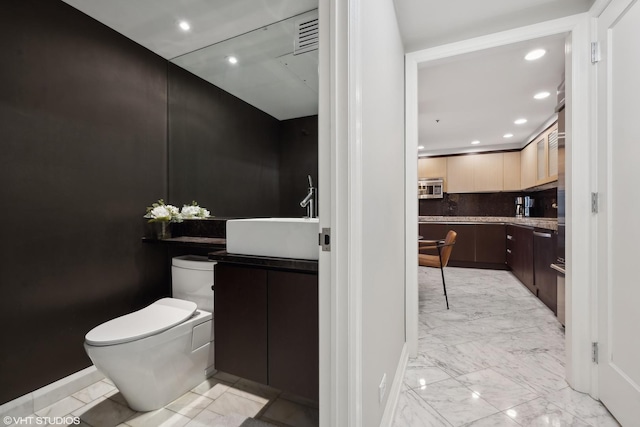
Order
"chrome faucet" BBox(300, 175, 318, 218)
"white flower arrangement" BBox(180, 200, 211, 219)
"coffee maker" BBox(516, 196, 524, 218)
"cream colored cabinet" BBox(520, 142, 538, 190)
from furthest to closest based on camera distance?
"coffee maker" BBox(516, 196, 524, 218), "cream colored cabinet" BBox(520, 142, 538, 190), "white flower arrangement" BBox(180, 200, 211, 219), "chrome faucet" BBox(300, 175, 318, 218)

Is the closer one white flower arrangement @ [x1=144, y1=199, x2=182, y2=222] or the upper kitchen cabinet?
white flower arrangement @ [x1=144, y1=199, x2=182, y2=222]

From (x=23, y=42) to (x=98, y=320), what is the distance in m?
1.67

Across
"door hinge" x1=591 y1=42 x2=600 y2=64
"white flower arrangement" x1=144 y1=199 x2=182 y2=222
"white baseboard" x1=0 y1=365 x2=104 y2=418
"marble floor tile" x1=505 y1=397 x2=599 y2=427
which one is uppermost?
"door hinge" x1=591 y1=42 x2=600 y2=64

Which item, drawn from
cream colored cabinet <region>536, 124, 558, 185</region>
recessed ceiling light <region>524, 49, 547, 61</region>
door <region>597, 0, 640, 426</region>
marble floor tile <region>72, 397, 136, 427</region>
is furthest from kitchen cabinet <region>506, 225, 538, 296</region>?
marble floor tile <region>72, 397, 136, 427</region>

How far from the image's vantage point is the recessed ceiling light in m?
2.23

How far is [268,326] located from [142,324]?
734 mm

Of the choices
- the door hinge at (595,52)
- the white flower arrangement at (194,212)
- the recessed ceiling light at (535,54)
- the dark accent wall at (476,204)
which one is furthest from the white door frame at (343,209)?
the dark accent wall at (476,204)

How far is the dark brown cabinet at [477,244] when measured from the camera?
483 cm

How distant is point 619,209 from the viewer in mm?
1332

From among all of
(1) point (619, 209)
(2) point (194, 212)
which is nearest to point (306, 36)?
(2) point (194, 212)

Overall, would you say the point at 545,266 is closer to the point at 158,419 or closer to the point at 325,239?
the point at 325,239

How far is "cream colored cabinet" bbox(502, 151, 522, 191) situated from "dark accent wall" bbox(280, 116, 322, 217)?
470 cm

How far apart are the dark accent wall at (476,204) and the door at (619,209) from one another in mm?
4241

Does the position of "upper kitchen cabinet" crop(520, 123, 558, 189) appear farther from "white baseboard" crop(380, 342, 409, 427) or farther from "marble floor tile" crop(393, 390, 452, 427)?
"marble floor tile" crop(393, 390, 452, 427)
